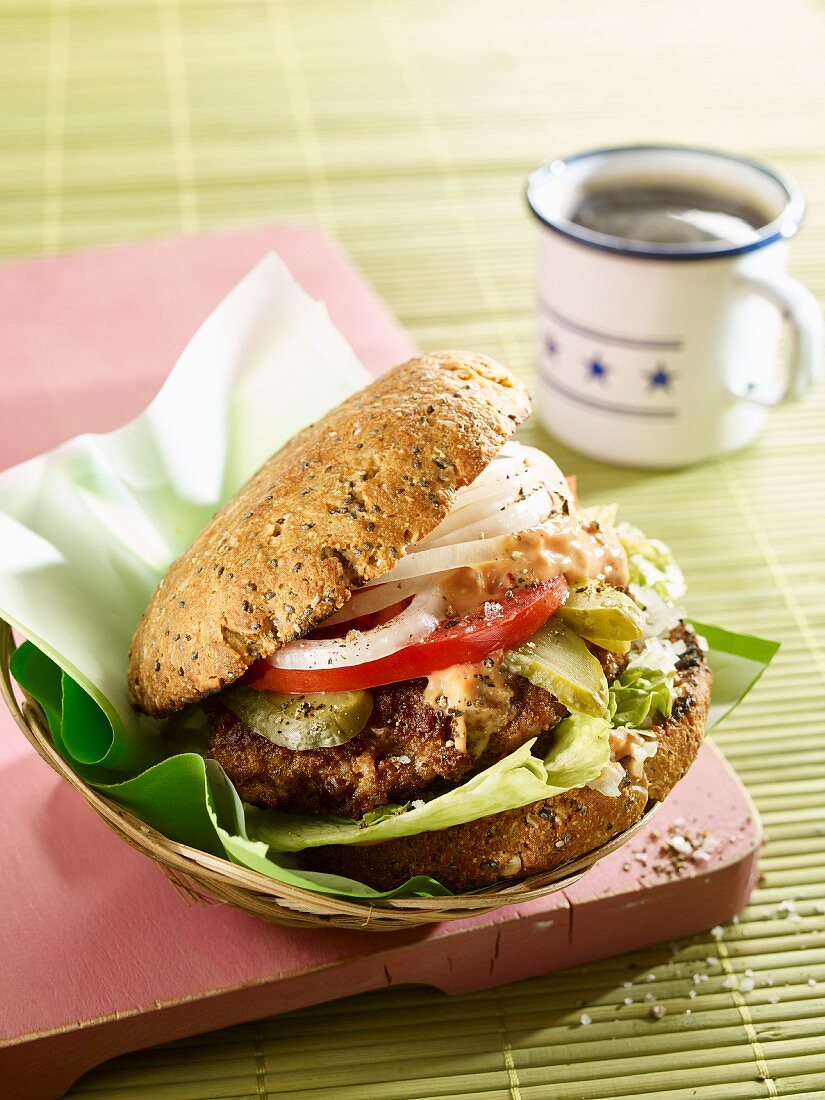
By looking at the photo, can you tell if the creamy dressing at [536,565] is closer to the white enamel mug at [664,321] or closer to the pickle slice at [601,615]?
the pickle slice at [601,615]

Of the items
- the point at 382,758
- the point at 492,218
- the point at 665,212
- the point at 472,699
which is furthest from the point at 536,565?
the point at 492,218

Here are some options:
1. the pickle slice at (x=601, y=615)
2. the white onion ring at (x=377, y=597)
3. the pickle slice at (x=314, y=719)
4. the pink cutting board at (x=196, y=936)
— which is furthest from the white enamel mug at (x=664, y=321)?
the pickle slice at (x=314, y=719)

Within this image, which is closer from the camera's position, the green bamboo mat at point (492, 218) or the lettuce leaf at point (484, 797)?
the lettuce leaf at point (484, 797)

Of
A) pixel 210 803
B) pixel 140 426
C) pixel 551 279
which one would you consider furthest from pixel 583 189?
pixel 210 803

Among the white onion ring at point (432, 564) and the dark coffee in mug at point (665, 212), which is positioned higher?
the white onion ring at point (432, 564)

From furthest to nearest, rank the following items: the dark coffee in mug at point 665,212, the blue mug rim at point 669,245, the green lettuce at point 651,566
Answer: the dark coffee in mug at point 665,212 < the blue mug rim at point 669,245 < the green lettuce at point 651,566
